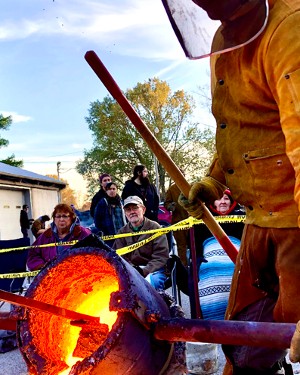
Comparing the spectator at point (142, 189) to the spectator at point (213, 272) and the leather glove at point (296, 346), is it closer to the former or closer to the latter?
the spectator at point (213, 272)

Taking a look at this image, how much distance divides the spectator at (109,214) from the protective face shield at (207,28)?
4790 mm

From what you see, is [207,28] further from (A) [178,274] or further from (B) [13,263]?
(B) [13,263]

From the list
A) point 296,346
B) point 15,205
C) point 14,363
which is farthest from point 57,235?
point 15,205

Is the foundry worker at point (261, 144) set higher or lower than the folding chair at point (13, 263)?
→ higher

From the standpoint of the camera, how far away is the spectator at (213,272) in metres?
3.63

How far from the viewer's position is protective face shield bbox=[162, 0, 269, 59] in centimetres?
145

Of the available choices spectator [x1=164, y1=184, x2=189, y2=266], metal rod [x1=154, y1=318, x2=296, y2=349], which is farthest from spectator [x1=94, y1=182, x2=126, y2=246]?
metal rod [x1=154, y1=318, x2=296, y2=349]

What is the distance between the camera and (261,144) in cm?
160

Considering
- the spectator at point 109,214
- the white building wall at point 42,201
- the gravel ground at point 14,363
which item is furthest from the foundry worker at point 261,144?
the white building wall at point 42,201

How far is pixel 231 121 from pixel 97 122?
3662cm

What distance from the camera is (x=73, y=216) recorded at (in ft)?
17.1

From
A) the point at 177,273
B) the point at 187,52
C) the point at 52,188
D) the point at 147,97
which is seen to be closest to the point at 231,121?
the point at 187,52

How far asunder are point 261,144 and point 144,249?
3258 mm

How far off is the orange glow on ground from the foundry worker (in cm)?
57
